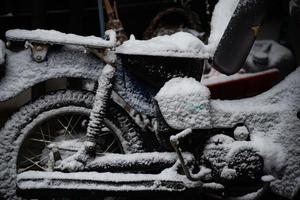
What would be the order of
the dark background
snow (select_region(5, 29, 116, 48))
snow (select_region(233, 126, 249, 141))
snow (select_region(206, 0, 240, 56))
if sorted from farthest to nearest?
the dark background, snow (select_region(206, 0, 240, 56)), snow (select_region(233, 126, 249, 141)), snow (select_region(5, 29, 116, 48))

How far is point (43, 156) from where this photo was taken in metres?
2.88

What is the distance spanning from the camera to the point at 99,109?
2449 mm

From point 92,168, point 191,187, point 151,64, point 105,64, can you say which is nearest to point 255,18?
point 151,64

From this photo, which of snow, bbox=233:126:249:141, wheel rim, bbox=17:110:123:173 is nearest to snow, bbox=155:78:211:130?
snow, bbox=233:126:249:141

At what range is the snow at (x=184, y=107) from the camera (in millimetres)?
2490

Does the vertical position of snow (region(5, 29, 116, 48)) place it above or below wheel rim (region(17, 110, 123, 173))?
above

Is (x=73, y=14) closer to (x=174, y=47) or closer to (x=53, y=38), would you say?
(x=53, y=38)

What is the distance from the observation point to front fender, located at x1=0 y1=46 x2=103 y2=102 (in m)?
2.47

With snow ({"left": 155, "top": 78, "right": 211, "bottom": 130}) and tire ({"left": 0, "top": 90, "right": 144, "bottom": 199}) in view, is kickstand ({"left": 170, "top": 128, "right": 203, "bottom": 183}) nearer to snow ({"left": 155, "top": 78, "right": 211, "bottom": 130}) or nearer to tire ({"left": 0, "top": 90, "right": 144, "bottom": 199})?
snow ({"left": 155, "top": 78, "right": 211, "bottom": 130})

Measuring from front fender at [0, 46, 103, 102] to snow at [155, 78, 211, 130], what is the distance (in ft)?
1.70

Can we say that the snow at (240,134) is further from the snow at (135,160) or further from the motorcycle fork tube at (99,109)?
the motorcycle fork tube at (99,109)

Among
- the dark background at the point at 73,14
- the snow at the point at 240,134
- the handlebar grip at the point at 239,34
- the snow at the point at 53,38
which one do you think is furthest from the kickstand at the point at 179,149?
the dark background at the point at 73,14

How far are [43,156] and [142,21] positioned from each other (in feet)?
10.8

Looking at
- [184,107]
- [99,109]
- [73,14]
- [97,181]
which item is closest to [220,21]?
[184,107]
